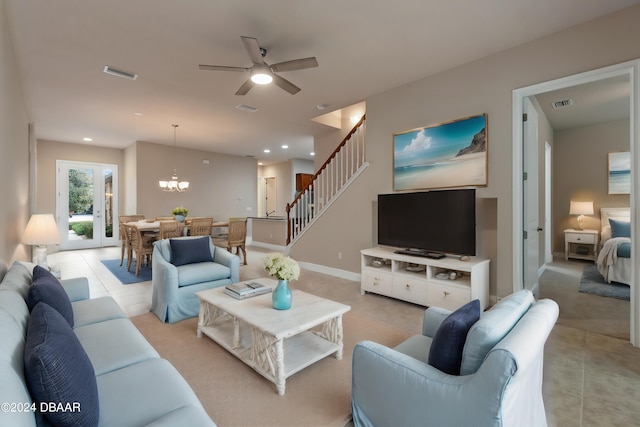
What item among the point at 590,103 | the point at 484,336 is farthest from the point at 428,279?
the point at 590,103

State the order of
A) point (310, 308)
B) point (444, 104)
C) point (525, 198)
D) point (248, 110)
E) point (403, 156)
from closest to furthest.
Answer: point (310, 308) → point (525, 198) → point (444, 104) → point (403, 156) → point (248, 110)

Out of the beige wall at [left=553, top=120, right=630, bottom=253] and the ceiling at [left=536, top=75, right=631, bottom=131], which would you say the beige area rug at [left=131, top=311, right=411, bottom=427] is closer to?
the ceiling at [left=536, top=75, right=631, bottom=131]

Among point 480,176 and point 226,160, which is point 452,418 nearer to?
point 480,176

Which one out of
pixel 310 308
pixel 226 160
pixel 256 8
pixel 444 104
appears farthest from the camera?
pixel 226 160

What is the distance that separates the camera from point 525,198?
11.2 ft

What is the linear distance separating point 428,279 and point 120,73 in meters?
4.60

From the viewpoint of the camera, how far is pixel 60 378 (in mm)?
1000

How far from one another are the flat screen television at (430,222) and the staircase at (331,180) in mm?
1052

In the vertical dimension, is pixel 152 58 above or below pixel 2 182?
above

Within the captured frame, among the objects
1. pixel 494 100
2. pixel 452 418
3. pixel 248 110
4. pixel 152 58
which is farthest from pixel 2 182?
pixel 494 100

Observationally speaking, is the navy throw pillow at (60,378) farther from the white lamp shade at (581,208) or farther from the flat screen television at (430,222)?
the white lamp shade at (581,208)

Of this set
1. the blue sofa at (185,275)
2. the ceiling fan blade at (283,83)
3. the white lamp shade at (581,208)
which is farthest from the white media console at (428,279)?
the white lamp shade at (581,208)

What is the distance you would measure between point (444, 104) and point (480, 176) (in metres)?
1.05

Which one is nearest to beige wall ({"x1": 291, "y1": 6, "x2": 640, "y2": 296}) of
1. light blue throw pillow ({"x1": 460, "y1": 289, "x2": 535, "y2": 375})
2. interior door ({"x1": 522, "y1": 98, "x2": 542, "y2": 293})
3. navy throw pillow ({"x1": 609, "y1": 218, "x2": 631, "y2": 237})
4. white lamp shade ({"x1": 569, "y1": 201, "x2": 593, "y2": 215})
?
interior door ({"x1": 522, "y1": 98, "x2": 542, "y2": 293})
